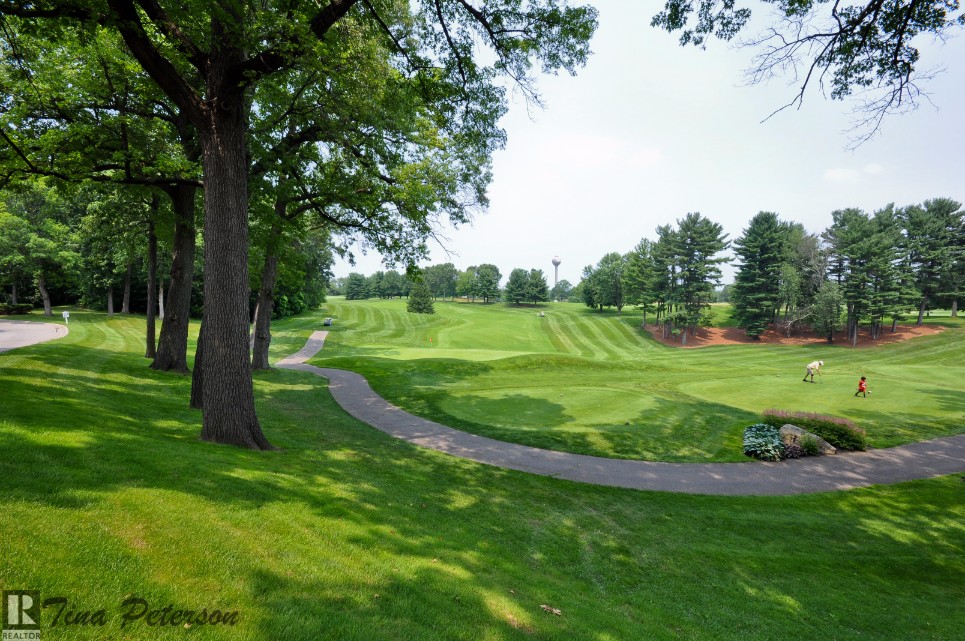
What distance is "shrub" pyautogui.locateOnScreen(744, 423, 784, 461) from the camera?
11367mm

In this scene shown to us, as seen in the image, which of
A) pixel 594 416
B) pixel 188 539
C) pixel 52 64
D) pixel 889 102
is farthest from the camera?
pixel 594 416

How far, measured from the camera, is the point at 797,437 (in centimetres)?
1179

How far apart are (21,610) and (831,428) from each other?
17.2 m

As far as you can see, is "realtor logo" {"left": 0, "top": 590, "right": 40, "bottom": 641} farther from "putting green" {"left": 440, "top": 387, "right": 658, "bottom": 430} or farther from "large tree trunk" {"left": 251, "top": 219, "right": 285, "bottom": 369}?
"large tree trunk" {"left": 251, "top": 219, "right": 285, "bottom": 369}

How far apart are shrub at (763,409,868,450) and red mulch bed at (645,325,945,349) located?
130 ft

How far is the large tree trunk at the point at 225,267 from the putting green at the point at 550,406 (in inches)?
306

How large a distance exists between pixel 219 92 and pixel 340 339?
121 feet

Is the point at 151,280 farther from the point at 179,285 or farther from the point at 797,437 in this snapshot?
the point at 797,437

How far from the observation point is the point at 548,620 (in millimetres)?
3922

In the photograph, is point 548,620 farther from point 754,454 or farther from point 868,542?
point 754,454

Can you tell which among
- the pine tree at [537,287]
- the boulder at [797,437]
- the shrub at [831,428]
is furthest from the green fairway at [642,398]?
the pine tree at [537,287]

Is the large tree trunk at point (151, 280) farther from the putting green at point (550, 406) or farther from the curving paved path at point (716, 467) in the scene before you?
the putting green at point (550, 406)

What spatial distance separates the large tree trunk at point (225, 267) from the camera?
752 cm

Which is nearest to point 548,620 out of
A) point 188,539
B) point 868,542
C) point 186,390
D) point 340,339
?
point 188,539
